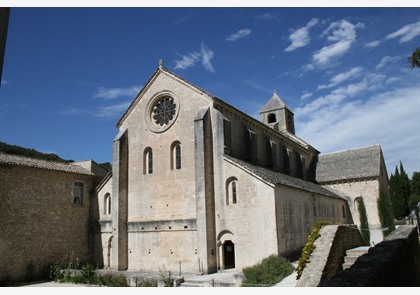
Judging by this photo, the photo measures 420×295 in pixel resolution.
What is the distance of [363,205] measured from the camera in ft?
122

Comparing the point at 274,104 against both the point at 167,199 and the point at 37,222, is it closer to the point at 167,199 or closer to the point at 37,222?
the point at 167,199

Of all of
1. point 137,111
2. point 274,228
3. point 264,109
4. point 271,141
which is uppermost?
point 264,109

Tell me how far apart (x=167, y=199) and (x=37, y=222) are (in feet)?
28.7

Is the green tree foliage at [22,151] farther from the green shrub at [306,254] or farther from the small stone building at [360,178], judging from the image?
the green shrub at [306,254]

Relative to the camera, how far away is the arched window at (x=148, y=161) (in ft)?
88.5

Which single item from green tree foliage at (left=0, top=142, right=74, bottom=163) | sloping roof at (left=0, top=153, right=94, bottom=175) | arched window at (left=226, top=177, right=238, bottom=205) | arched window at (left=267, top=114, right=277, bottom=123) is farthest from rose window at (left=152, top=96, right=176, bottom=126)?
green tree foliage at (left=0, top=142, right=74, bottom=163)

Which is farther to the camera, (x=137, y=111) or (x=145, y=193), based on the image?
(x=137, y=111)

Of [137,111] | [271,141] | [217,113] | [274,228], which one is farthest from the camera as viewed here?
[271,141]

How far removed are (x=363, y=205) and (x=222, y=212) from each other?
2082 centimetres

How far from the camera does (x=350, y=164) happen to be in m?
41.5

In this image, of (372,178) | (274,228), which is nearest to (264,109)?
(372,178)

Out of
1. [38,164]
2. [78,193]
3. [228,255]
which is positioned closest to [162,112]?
[78,193]

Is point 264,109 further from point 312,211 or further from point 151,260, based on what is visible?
point 151,260

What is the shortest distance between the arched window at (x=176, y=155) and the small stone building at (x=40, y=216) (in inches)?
305
